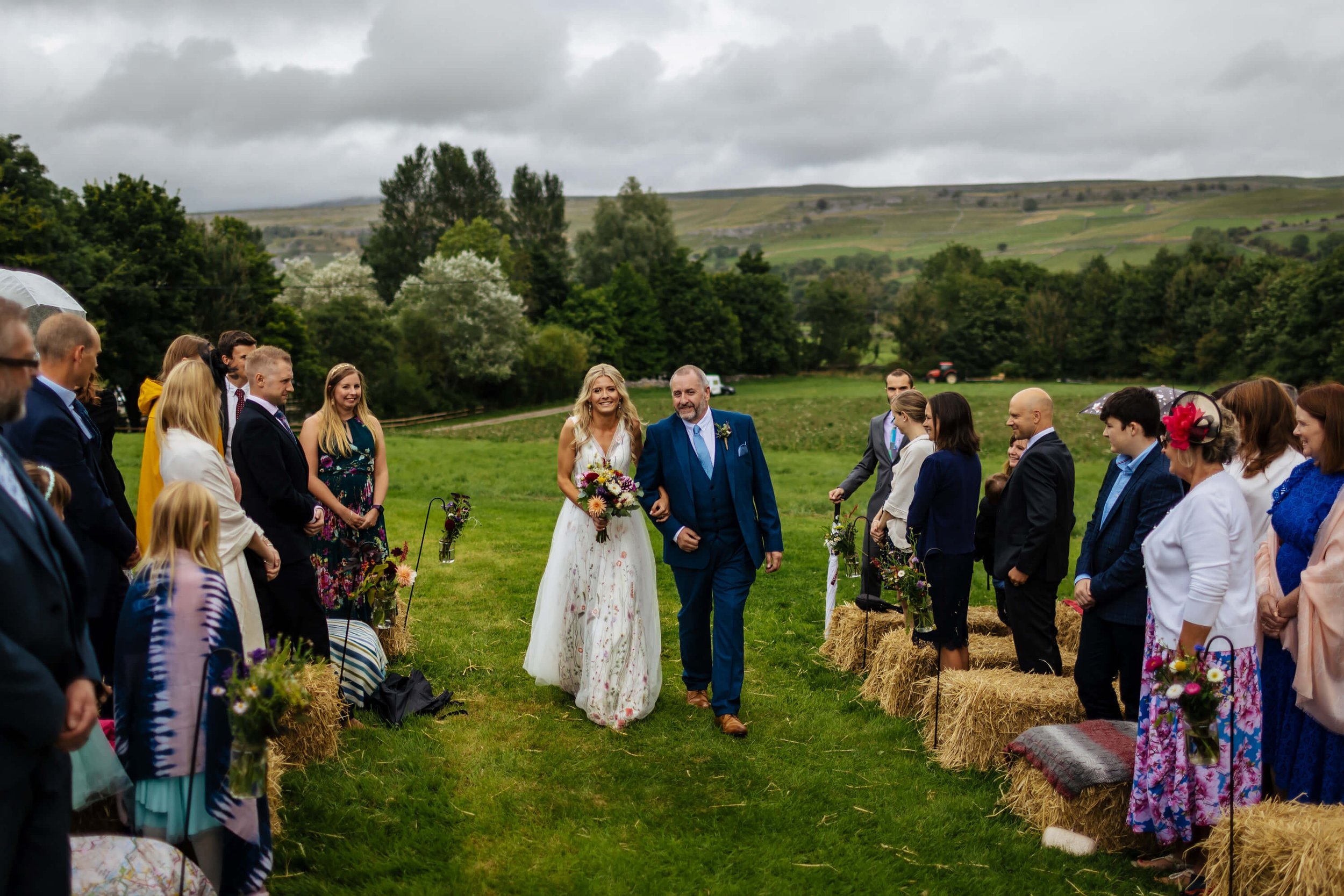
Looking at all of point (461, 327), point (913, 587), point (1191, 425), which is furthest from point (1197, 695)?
point (461, 327)

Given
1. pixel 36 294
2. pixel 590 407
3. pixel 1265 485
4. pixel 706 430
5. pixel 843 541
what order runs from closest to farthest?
pixel 1265 485 < pixel 36 294 < pixel 706 430 < pixel 590 407 < pixel 843 541

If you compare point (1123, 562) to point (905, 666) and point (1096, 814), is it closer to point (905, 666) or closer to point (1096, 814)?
point (1096, 814)

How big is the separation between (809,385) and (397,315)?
37.3 metres

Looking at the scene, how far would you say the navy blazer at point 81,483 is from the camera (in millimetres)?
5070

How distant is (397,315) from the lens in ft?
209

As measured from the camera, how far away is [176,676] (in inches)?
164

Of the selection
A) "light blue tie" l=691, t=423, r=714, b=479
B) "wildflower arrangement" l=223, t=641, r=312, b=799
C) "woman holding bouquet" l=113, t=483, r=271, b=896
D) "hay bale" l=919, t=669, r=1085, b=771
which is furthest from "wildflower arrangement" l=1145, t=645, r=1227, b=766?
"woman holding bouquet" l=113, t=483, r=271, b=896

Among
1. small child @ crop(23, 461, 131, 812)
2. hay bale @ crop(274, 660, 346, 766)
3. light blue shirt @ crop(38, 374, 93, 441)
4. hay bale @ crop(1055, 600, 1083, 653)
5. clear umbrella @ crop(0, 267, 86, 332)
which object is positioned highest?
clear umbrella @ crop(0, 267, 86, 332)

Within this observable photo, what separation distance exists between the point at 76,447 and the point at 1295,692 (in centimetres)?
717

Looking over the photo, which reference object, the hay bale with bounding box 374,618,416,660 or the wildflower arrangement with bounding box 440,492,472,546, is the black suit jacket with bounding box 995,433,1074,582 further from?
the hay bale with bounding box 374,618,416,660

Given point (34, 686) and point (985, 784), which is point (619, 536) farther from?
point (34, 686)

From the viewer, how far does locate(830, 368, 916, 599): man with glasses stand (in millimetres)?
9008

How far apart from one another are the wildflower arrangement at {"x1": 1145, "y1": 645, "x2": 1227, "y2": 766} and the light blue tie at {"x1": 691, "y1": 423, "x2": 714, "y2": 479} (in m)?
3.45

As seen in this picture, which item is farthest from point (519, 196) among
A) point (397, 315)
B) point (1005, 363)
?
point (1005, 363)
